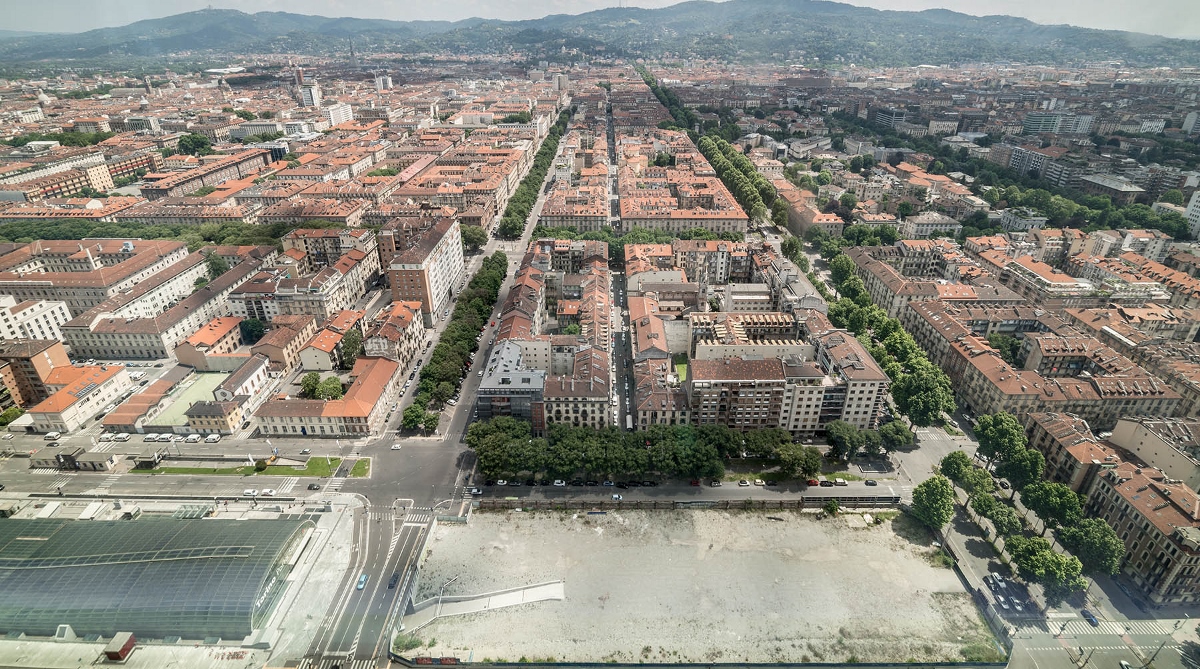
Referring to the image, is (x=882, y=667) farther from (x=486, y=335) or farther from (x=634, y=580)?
(x=486, y=335)

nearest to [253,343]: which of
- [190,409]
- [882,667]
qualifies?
[190,409]

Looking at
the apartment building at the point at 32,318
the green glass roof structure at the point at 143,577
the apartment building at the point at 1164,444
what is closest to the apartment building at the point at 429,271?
the green glass roof structure at the point at 143,577

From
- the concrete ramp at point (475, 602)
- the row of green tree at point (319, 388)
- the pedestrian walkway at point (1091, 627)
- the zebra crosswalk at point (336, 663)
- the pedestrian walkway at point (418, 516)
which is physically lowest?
the zebra crosswalk at point (336, 663)

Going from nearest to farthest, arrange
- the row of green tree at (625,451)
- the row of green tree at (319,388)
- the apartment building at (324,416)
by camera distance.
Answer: the row of green tree at (625,451)
the apartment building at (324,416)
the row of green tree at (319,388)

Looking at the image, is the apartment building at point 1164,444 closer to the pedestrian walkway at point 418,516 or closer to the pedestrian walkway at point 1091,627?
the pedestrian walkway at point 1091,627

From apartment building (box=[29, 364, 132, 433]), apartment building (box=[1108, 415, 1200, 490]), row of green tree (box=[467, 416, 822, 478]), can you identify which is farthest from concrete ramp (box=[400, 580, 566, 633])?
apartment building (box=[1108, 415, 1200, 490])

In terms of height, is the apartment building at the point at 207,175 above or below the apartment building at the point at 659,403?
above

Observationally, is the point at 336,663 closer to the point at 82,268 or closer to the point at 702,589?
the point at 702,589

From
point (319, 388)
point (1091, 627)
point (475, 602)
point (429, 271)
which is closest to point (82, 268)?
point (429, 271)
